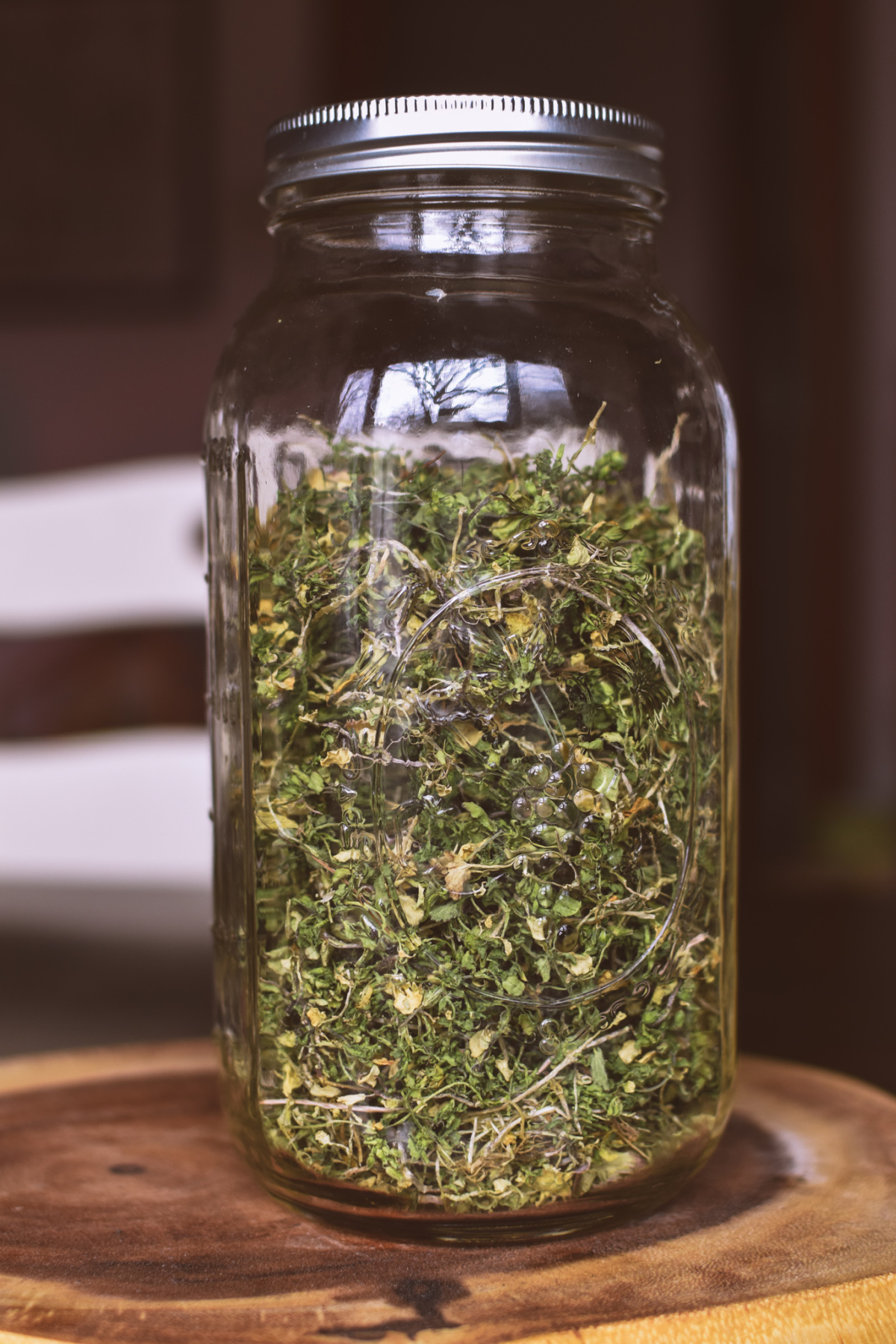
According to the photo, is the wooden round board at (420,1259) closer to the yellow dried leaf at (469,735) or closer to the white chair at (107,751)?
the yellow dried leaf at (469,735)

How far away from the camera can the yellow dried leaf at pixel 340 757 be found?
63cm

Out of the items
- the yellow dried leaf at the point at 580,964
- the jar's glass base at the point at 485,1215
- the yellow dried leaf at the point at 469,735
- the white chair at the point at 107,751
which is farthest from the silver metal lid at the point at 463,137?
the white chair at the point at 107,751

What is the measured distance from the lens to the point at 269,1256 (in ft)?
2.05

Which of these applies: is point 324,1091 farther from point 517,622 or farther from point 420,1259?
point 517,622

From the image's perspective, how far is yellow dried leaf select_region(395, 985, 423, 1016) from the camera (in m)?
0.61

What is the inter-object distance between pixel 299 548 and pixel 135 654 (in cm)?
178

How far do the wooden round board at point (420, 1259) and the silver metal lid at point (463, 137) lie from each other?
0.50 m

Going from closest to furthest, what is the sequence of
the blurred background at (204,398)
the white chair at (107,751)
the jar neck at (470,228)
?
the jar neck at (470,228), the blurred background at (204,398), the white chair at (107,751)

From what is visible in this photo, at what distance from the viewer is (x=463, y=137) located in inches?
24.2

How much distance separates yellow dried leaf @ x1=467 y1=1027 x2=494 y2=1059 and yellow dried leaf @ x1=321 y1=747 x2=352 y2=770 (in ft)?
0.45

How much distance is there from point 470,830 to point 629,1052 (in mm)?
137

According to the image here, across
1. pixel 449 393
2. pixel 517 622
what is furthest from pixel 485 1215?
pixel 449 393

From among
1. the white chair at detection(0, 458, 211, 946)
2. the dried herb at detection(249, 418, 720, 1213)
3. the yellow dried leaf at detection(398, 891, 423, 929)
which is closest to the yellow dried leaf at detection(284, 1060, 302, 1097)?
the dried herb at detection(249, 418, 720, 1213)

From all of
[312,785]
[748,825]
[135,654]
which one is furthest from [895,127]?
[312,785]
